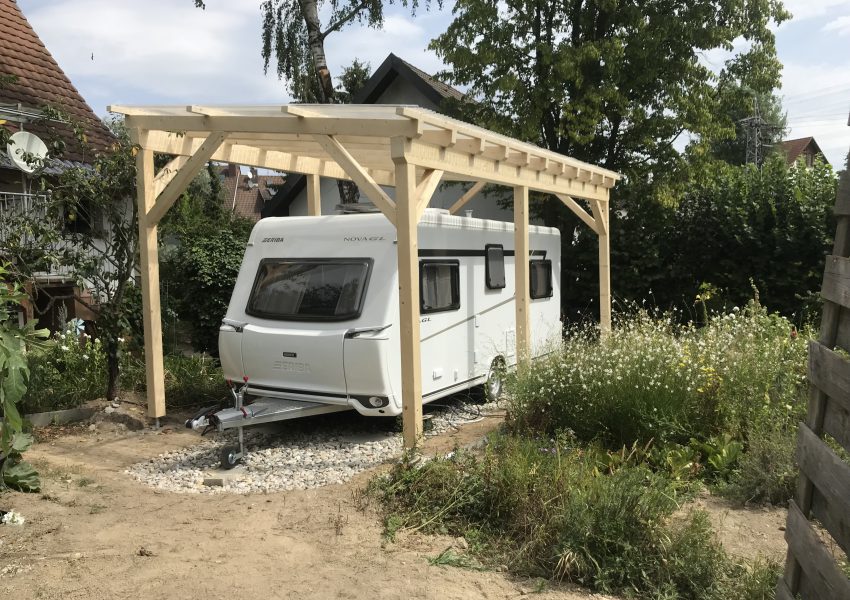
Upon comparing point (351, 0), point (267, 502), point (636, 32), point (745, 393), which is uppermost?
point (351, 0)

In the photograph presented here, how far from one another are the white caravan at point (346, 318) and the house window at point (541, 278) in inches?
47.6

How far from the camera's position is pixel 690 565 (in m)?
4.23

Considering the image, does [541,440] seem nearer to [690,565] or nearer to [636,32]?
[690,565]

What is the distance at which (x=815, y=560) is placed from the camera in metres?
2.84

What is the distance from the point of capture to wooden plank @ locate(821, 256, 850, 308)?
273 centimetres

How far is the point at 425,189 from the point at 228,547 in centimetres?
375

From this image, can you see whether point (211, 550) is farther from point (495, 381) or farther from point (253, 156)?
point (253, 156)

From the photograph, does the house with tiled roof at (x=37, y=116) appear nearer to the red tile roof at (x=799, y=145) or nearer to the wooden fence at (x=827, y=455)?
the wooden fence at (x=827, y=455)

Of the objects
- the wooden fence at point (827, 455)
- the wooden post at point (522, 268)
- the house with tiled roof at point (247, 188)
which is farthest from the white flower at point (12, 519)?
the house with tiled roof at point (247, 188)

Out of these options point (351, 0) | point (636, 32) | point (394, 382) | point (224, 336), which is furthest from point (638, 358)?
point (351, 0)

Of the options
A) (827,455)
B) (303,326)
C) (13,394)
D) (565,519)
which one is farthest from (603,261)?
(827,455)

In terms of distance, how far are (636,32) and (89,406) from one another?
1134cm

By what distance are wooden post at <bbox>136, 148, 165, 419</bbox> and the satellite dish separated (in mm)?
1221

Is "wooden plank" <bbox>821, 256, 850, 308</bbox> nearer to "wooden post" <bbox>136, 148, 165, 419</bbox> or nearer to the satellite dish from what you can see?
"wooden post" <bbox>136, 148, 165, 419</bbox>
